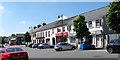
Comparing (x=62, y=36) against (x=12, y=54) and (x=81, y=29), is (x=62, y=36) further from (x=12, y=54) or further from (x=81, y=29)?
(x=12, y=54)

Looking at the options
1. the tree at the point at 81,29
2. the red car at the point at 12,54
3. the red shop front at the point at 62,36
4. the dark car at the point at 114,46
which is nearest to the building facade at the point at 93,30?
the red shop front at the point at 62,36

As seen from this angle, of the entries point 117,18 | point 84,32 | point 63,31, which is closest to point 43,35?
point 63,31

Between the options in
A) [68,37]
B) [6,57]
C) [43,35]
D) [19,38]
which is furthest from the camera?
[19,38]

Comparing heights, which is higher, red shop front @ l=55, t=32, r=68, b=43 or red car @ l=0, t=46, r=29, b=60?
red shop front @ l=55, t=32, r=68, b=43

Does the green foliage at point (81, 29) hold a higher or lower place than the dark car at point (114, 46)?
higher

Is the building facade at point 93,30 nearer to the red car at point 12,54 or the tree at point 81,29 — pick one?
the tree at point 81,29

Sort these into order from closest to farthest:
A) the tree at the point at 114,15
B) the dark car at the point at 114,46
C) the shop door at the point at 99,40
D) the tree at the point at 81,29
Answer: the dark car at the point at 114,46, the tree at the point at 114,15, the shop door at the point at 99,40, the tree at the point at 81,29

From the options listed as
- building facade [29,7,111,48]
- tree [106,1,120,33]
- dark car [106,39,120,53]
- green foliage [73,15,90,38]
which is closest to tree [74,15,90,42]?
green foliage [73,15,90,38]

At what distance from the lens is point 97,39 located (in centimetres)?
4812

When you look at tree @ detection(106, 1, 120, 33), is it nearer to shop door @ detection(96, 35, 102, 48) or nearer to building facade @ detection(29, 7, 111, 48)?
building facade @ detection(29, 7, 111, 48)

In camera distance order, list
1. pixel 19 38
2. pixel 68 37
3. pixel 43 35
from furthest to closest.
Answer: pixel 19 38
pixel 43 35
pixel 68 37

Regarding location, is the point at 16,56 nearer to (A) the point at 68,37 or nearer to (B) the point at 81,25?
(B) the point at 81,25

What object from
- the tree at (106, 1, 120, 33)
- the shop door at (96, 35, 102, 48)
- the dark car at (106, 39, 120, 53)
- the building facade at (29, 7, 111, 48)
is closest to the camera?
the dark car at (106, 39, 120, 53)

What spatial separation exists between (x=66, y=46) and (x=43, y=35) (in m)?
38.2
